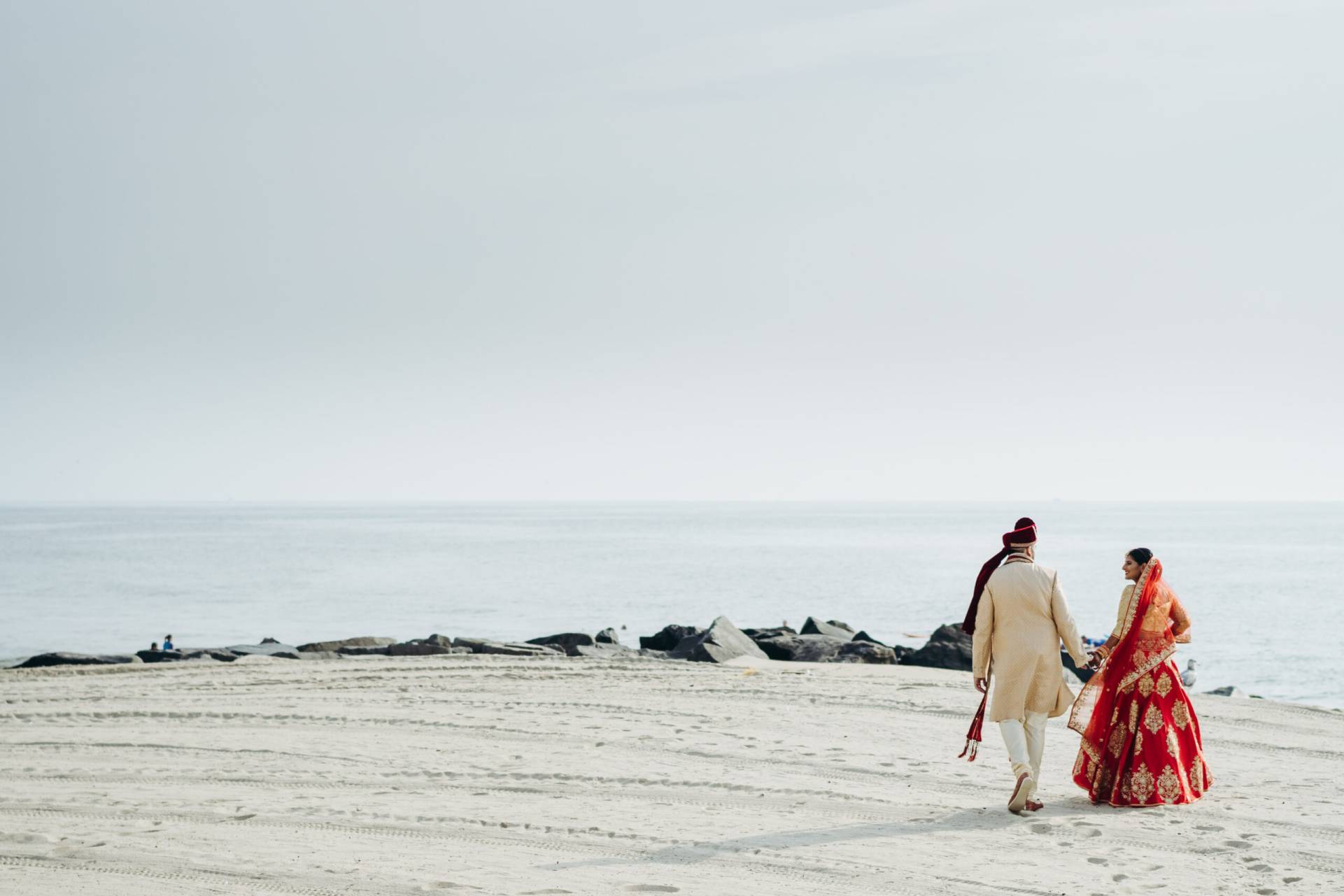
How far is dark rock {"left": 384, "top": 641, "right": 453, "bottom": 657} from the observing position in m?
19.2

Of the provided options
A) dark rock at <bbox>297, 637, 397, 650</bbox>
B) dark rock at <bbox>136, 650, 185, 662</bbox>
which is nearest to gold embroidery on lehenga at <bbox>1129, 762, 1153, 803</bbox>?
dark rock at <bbox>297, 637, 397, 650</bbox>

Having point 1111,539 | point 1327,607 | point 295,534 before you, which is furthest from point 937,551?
point 295,534

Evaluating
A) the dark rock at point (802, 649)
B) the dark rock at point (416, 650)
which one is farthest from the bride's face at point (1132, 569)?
the dark rock at point (416, 650)

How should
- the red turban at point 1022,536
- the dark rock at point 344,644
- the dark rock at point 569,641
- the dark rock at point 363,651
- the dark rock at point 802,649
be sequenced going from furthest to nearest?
the dark rock at point 569,641, the dark rock at point 344,644, the dark rock at point 802,649, the dark rock at point 363,651, the red turban at point 1022,536

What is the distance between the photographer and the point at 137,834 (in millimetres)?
7414

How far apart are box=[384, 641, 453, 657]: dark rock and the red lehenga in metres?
12.4

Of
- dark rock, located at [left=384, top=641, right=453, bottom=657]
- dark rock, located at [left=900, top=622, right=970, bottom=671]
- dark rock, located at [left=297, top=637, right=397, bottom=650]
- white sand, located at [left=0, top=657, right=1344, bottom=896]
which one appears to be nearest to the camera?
white sand, located at [left=0, top=657, right=1344, bottom=896]

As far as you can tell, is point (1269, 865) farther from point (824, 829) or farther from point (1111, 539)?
point (1111, 539)

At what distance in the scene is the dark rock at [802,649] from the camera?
69.4 feet

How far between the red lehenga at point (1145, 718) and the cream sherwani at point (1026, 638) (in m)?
0.44

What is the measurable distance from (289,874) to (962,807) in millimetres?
4515

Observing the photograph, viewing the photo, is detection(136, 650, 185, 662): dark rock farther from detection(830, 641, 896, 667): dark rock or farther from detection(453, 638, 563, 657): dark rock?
detection(830, 641, 896, 667): dark rock

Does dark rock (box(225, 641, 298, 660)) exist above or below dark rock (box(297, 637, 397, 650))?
below

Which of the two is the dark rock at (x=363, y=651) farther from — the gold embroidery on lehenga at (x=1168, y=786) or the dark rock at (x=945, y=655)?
the gold embroidery on lehenga at (x=1168, y=786)
